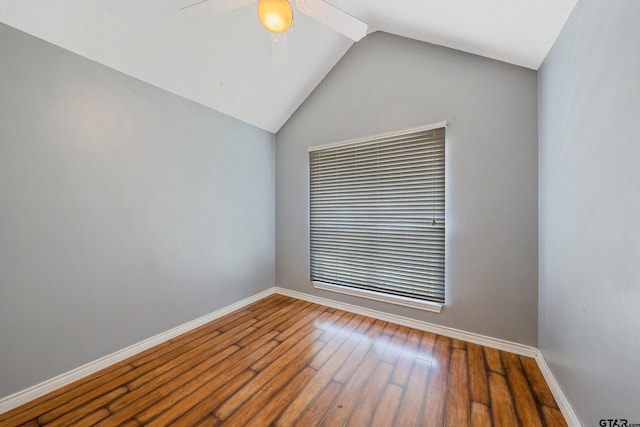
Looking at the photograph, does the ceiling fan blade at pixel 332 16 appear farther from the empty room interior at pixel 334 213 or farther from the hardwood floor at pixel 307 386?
the hardwood floor at pixel 307 386

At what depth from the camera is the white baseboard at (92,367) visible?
1338 millimetres

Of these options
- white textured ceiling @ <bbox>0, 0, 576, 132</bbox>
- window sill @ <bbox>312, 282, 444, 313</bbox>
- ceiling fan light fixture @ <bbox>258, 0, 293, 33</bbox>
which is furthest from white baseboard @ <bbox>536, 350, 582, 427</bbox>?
ceiling fan light fixture @ <bbox>258, 0, 293, 33</bbox>

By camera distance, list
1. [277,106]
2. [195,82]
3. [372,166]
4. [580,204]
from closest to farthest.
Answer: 1. [580,204]
2. [195,82]
3. [372,166]
4. [277,106]

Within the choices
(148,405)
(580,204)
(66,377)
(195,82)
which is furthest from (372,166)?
(66,377)

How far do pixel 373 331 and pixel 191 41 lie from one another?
299 centimetres

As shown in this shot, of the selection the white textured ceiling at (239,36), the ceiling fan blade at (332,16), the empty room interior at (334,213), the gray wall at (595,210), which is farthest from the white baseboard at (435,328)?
the ceiling fan blade at (332,16)

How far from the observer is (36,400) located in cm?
138

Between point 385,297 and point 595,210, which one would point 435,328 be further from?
point 595,210

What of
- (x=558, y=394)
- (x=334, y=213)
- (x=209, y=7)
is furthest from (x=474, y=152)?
(x=209, y=7)

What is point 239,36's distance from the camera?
6.26ft

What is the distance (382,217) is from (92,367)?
2.68 m

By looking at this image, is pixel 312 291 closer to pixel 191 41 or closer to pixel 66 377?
pixel 66 377

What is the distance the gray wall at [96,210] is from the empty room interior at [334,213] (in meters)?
0.01

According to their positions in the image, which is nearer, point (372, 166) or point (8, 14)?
point (8, 14)
